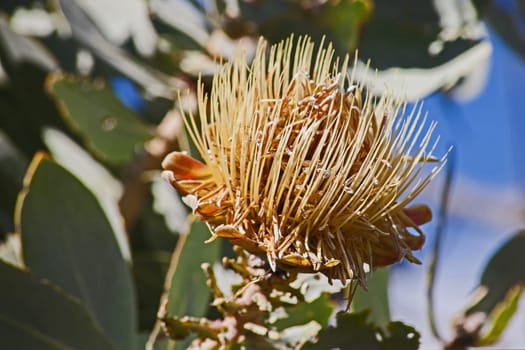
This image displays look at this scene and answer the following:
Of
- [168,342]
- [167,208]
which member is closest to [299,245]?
[168,342]

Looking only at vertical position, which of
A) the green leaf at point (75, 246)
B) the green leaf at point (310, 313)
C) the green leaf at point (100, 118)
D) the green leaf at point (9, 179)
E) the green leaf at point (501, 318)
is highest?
the green leaf at point (100, 118)

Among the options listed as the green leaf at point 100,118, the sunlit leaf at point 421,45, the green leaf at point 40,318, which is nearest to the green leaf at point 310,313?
the green leaf at point 40,318

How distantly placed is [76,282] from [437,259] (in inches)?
17.7

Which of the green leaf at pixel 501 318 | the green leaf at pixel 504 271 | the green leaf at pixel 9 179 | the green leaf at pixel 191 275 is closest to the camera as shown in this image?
the green leaf at pixel 191 275

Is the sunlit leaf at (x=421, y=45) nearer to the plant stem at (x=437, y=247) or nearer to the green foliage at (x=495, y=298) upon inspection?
the plant stem at (x=437, y=247)

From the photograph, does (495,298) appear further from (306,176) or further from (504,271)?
(306,176)

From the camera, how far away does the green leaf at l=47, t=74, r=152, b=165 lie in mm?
1199

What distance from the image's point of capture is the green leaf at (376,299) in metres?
0.90

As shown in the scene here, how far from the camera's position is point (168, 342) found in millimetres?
881

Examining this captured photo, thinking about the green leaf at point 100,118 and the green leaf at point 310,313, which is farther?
the green leaf at point 100,118

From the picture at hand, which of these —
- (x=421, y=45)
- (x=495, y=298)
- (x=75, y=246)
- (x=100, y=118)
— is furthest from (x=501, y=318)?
(x=100, y=118)

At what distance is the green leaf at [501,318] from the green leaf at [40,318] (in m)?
0.46

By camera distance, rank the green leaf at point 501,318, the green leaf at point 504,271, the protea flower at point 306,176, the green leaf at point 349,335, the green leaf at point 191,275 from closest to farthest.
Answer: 1. the protea flower at point 306,176
2. the green leaf at point 349,335
3. the green leaf at point 191,275
4. the green leaf at point 501,318
5. the green leaf at point 504,271

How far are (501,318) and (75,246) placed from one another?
0.52 meters
